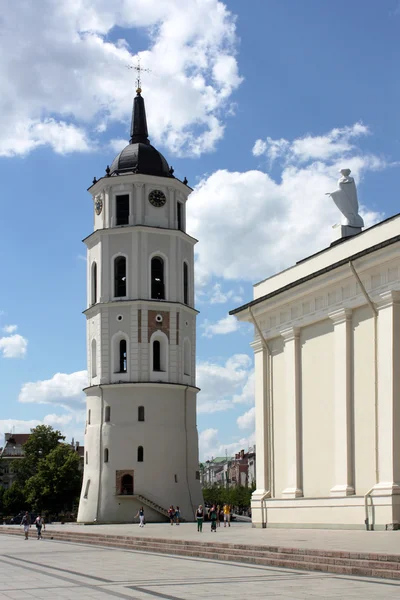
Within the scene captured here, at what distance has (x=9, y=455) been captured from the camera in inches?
6594

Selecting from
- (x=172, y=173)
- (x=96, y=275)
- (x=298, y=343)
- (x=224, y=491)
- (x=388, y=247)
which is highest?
(x=172, y=173)

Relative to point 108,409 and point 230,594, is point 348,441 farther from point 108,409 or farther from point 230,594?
point 108,409

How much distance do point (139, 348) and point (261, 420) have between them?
2672cm

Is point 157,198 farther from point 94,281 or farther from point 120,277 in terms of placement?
point 94,281

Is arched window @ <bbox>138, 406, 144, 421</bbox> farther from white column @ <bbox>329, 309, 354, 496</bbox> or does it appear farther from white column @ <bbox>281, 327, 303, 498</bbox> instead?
white column @ <bbox>329, 309, 354, 496</bbox>

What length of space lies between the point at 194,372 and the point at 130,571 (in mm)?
46551

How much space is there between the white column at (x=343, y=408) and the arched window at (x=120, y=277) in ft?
115

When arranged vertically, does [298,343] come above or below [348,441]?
above

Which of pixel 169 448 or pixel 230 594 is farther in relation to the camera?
pixel 169 448

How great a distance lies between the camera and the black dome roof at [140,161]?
67.1 meters

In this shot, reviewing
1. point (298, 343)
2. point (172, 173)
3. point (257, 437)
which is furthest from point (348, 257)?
point (172, 173)

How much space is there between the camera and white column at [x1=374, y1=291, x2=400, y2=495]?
27.9 meters

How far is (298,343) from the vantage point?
34.4 meters

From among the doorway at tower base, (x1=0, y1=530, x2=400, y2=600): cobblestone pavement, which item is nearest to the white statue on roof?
the doorway at tower base
